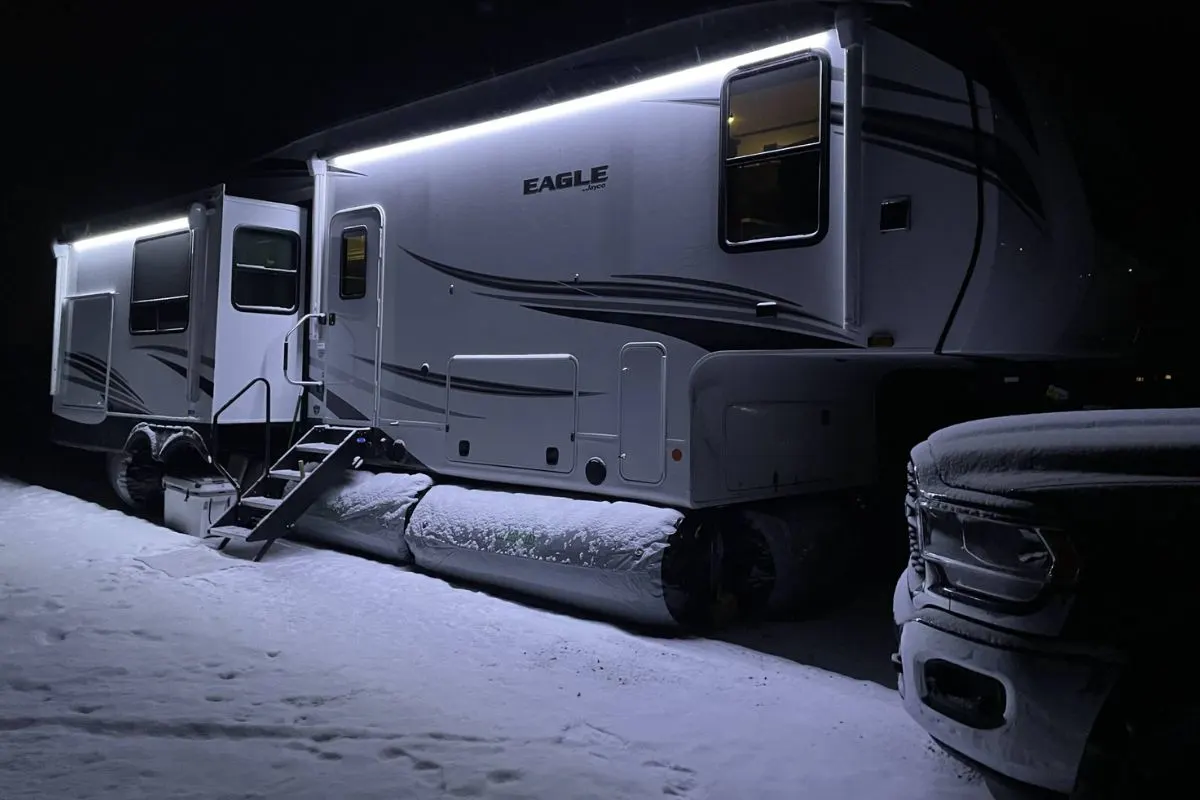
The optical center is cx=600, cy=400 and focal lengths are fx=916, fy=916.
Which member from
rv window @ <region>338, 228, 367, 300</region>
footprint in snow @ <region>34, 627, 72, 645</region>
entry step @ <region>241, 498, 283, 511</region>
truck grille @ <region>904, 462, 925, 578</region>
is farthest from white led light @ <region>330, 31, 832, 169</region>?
footprint in snow @ <region>34, 627, 72, 645</region>

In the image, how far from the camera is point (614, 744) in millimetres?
3994

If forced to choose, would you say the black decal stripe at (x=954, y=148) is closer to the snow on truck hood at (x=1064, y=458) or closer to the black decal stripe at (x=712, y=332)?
the black decal stripe at (x=712, y=332)

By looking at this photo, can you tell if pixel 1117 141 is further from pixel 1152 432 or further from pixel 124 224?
pixel 124 224

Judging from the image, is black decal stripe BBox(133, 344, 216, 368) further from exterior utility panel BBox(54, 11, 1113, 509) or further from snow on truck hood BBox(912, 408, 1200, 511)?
snow on truck hood BBox(912, 408, 1200, 511)

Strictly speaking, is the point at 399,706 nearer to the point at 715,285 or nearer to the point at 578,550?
the point at 578,550

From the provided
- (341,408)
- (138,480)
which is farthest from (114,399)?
(341,408)

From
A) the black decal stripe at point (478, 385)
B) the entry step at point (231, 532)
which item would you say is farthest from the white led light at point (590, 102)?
the entry step at point (231, 532)

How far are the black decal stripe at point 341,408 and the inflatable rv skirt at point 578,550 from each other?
82cm

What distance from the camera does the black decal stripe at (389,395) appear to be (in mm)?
7105

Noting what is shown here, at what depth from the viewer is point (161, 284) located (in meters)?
9.32

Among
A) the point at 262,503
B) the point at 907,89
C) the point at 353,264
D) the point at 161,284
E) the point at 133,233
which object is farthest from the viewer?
the point at 133,233

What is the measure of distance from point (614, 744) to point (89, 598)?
13.5ft

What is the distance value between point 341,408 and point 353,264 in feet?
4.19

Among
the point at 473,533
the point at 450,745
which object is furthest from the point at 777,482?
the point at 450,745
